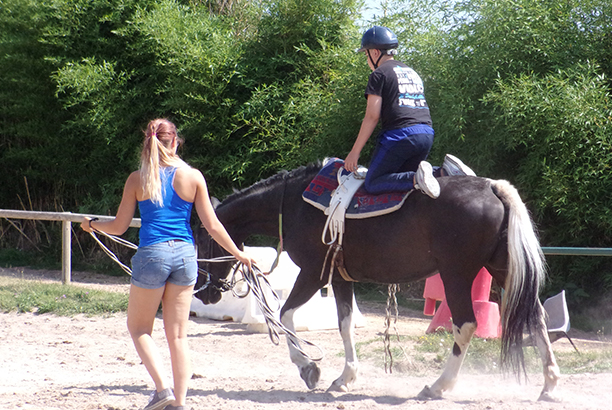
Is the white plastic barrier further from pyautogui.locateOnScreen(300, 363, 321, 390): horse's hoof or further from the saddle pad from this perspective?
the saddle pad

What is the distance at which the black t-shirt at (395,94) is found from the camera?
157 inches

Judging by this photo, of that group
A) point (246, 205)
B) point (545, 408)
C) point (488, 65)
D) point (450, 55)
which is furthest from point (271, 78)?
point (545, 408)

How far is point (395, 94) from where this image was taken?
13.1 ft

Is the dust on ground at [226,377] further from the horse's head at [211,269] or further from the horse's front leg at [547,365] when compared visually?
the horse's head at [211,269]

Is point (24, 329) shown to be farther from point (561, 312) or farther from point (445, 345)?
point (561, 312)

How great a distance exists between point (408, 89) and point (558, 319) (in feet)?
7.81

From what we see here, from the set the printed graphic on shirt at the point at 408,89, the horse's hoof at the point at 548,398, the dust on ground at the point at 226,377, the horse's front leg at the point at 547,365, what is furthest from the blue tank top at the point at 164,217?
the horse's hoof at the point at 548,398

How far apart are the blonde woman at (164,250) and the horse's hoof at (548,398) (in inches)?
84.7

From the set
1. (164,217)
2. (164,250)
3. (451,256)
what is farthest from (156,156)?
(451,256)

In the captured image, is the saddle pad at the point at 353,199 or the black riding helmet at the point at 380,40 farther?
the black riding helmet at the point at 380,40

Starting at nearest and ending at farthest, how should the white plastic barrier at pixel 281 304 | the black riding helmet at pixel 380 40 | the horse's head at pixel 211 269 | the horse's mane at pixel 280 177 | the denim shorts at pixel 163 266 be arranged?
the denim shorts at pixel 163 266
the black riding helmet at pixel 380 40
the horse's mane at pixel 280 177
the horse's head at pixel 211 269
the white plastic barrier at pixel 281 304

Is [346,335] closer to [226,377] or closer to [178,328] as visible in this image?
[226,377]

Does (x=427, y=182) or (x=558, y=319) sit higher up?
(x=427, y=182)

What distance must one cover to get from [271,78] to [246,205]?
4.63 m
